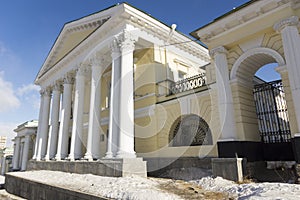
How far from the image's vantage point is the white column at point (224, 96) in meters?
6.95

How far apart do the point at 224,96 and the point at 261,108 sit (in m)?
1.79

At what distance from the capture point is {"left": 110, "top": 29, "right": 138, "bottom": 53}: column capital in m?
9.78

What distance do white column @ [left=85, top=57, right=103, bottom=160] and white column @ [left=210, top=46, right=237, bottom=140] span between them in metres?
6.34

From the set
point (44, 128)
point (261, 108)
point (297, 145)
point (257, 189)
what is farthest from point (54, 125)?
point (297, 145)

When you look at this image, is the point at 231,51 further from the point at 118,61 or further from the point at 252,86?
the point at 118,61

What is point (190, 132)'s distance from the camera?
9.90 meters

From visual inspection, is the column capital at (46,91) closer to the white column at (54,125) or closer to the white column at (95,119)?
the white column at (54,125)

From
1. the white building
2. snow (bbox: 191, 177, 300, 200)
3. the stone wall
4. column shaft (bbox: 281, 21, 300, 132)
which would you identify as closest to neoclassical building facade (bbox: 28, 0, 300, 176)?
column shaft (bbox: 281, 21, 300, 132)

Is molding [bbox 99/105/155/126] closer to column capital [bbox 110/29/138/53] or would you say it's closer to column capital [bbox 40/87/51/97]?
column capital [bbox 110/29/138/53]

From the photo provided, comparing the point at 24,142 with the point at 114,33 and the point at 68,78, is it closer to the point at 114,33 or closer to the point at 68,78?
the point at 68,78

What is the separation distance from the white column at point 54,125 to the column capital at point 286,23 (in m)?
14.8

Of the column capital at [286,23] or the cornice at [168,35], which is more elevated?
the cornice at [168,35]

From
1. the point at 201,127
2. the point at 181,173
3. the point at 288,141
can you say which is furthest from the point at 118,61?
the point at 288,141

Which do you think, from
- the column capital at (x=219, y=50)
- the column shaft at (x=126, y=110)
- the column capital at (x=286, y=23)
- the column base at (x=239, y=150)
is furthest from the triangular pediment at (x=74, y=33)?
the column base at (x=239, y=150)
